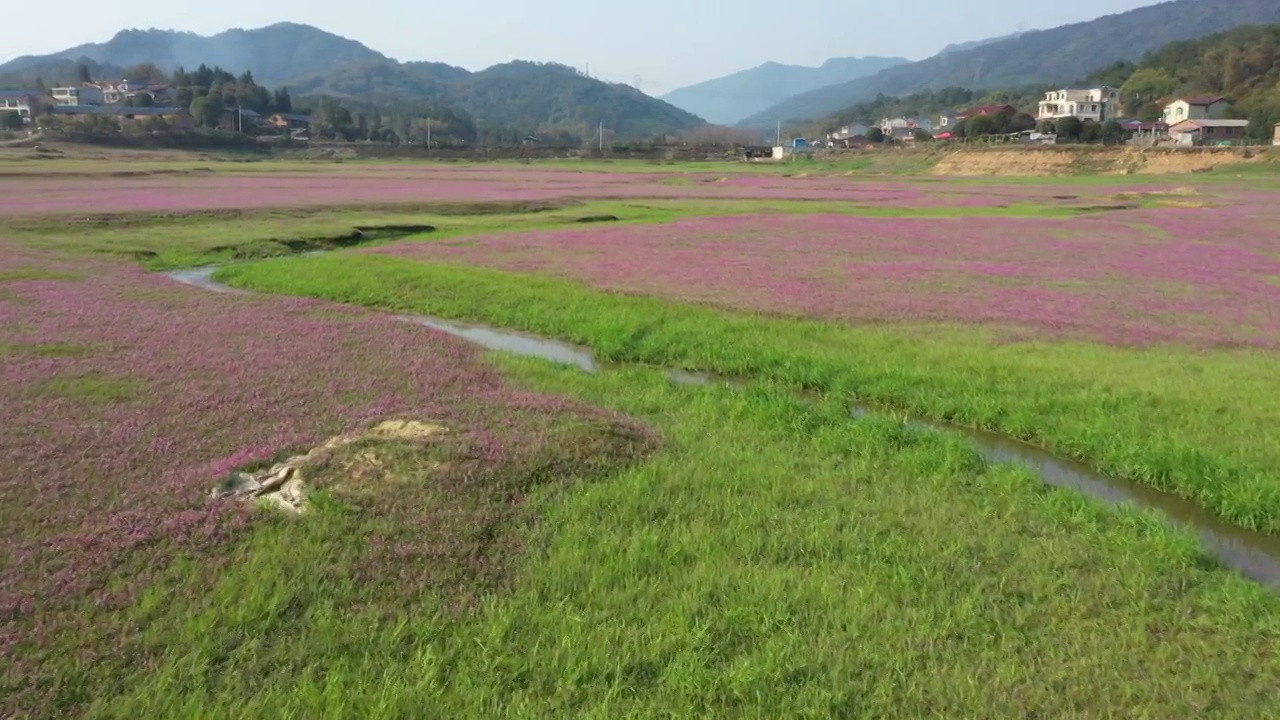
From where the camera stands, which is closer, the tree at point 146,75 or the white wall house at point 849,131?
the tree at point 146,75

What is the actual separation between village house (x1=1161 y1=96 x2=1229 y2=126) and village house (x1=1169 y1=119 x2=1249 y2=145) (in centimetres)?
650

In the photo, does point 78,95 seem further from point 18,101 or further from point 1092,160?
point 1092,160

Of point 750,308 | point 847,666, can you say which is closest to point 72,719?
point 847,666

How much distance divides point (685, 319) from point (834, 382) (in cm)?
441

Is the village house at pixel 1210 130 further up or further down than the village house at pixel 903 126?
further down

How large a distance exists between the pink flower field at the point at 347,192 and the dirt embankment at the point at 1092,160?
2041 cm

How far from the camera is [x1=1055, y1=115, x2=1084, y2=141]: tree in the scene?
3912 inches

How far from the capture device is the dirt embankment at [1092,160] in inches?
3000

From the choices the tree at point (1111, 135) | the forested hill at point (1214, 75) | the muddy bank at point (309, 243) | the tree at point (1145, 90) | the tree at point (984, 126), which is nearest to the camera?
the muddy bank at point (309, 243)

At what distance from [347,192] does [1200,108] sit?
106106 mm

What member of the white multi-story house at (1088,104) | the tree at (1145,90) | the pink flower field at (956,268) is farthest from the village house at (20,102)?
the tree at (1145,90)

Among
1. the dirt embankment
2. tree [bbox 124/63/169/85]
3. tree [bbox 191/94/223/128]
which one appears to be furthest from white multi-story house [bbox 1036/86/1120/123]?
tree [bbox 124/63/169/85]

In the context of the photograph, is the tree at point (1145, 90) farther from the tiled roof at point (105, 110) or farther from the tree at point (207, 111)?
the tiled roof at point (105, 110)

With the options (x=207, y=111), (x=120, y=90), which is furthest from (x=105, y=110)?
(x=120, y=90)
